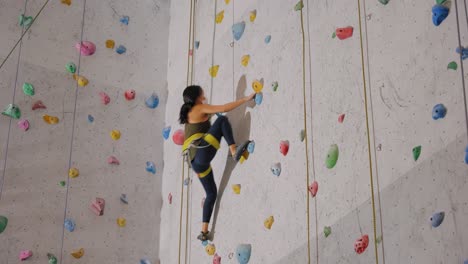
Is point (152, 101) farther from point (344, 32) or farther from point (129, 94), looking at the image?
point (344, 32)

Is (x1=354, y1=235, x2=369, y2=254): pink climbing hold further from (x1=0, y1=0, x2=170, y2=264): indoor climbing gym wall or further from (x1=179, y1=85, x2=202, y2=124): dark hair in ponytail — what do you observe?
(x1=0, y1=0, x2=170, y2=264): indoor climbing gym wall

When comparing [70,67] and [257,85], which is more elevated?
[70,67]

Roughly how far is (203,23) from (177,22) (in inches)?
15.3

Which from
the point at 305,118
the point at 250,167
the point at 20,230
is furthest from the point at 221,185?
the point at 20,230

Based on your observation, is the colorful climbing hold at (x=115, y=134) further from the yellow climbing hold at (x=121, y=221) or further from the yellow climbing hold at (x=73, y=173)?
the yellow climbing hold at (x=121, y=221)

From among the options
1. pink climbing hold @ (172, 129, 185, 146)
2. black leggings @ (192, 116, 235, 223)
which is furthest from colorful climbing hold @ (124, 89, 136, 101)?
black leggings @ (192, 116, 235, 223)

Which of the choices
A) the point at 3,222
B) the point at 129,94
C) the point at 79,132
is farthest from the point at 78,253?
the point at 129,94

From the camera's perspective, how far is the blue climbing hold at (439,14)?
6.01 ft

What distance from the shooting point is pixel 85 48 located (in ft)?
11.0

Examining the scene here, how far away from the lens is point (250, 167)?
103 inches

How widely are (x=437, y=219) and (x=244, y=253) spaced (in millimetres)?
1016

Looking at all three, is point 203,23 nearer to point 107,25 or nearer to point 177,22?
point 177,22

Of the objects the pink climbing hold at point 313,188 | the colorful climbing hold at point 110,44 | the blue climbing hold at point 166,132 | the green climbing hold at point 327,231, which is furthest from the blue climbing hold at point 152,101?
the green climbing hold at point 327,231

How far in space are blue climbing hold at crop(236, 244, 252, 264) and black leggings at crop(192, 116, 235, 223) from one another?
0.97 ft
